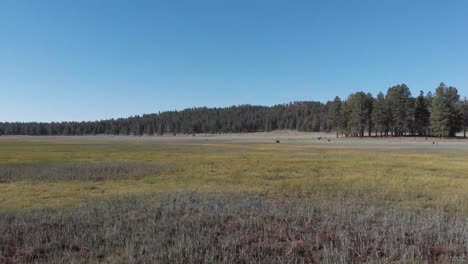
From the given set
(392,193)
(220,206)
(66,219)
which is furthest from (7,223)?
(392,193)

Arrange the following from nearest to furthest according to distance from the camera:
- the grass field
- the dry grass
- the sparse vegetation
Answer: the dry grass, the grass field, the sparse vegetation

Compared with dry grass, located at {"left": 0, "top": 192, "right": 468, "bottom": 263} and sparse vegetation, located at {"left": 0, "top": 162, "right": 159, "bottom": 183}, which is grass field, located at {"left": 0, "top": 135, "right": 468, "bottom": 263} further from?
sparse vegetation, located at {"left": 0, "top": 162, "right": 159, "bottom": 183}

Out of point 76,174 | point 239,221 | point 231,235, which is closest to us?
point 231,235

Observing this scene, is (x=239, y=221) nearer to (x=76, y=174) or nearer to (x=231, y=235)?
(x=231, y=235)

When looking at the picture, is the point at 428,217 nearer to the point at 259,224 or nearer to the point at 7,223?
the point at 259,224

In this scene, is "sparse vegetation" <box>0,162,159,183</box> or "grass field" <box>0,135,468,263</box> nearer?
"grass field" <box>0,135,468,263</box>

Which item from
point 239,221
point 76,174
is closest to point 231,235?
point 239,221

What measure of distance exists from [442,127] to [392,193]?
345 ft

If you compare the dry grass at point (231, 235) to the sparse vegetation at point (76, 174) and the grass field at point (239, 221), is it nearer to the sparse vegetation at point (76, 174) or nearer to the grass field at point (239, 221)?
the grass field at point (239, 221)

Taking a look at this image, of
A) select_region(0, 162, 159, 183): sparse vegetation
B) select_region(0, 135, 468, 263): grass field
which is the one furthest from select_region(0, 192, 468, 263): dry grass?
select_region(0, 162, 159, 183): sparse vegetation

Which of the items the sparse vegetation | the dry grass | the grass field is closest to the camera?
the dry grass

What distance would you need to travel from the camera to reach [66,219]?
12.4 metres

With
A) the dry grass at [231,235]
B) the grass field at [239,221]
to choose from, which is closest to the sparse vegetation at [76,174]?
the grass field at [239,221]

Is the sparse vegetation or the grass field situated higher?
the grass field
